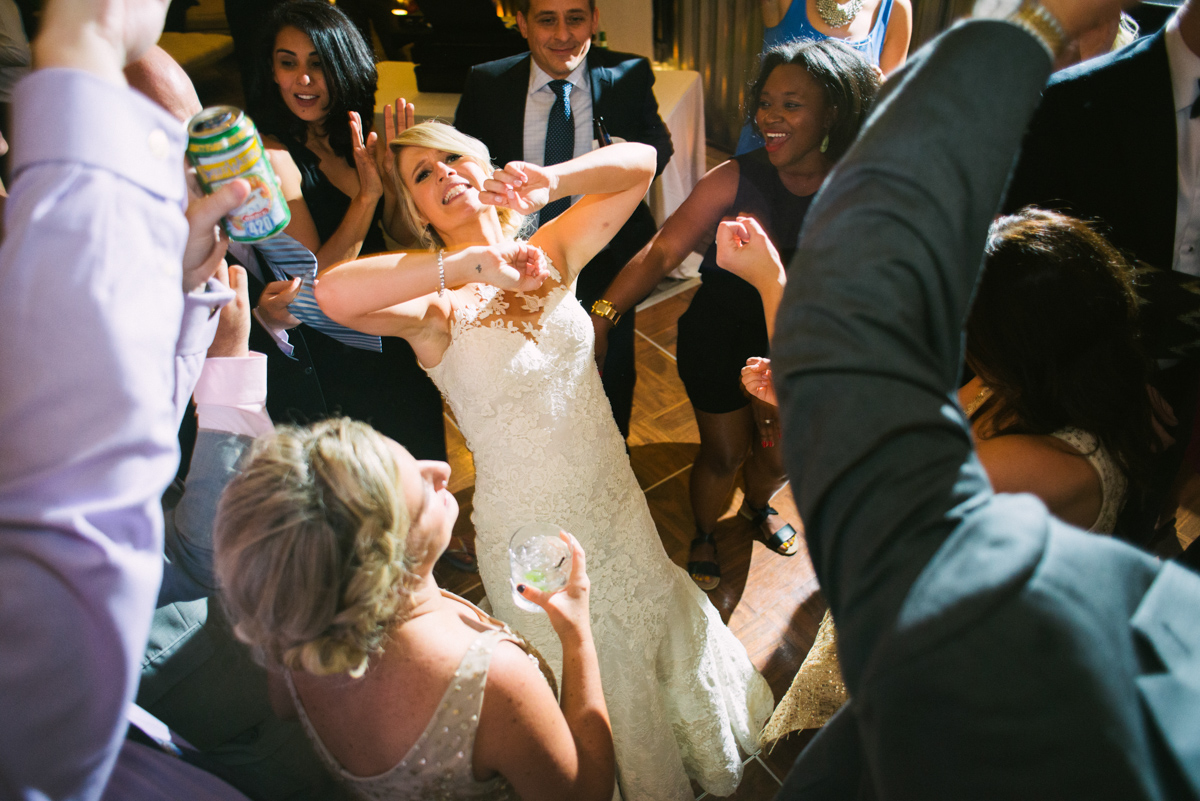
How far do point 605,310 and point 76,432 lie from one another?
171 centimetres

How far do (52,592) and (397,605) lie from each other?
22.0 inches

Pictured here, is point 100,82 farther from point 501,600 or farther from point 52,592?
point 501,600

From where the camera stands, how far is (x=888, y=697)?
40 cm

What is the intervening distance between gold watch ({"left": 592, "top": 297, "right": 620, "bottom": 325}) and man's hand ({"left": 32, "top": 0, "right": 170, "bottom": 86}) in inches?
61.3

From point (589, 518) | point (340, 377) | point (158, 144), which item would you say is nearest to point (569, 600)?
point (589, 518)

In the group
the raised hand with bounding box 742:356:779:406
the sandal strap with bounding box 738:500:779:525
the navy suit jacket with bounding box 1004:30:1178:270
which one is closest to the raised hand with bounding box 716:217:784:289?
the raised hand with bounding box 742:356:779:406

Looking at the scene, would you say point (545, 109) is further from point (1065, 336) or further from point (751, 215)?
point (1065, 336)

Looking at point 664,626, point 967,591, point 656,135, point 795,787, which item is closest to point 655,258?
point 656,135

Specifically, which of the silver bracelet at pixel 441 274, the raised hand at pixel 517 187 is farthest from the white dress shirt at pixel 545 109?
the silver bracelet at pixel 441 274

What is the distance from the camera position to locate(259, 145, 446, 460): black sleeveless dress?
200 cm

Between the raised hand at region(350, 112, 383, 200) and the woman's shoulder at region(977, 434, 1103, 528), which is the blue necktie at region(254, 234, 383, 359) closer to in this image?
the raised hand at region(350, 112, 383, 200)

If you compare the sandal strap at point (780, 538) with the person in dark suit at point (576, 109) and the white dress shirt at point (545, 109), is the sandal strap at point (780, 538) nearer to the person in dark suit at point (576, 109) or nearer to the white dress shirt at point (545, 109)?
the person in dark suit at point (576, 109)

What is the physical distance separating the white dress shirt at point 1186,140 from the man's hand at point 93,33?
2.04 metres

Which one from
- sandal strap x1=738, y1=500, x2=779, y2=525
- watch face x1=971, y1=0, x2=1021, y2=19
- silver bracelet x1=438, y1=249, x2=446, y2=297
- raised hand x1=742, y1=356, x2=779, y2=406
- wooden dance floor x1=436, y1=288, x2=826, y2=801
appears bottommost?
wooden dance floor x1=436, y1=288, x2=826, y2=801
